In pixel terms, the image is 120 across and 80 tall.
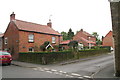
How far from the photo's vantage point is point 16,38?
1998 cm

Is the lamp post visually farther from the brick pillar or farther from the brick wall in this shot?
the brick wall

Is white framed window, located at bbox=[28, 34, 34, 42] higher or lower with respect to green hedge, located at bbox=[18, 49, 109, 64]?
higher

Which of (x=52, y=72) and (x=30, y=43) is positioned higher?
(x=30, y=43)

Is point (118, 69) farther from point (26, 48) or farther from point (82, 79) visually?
point (26, 48)

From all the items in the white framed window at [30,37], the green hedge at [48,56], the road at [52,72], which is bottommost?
the road at [52,72]

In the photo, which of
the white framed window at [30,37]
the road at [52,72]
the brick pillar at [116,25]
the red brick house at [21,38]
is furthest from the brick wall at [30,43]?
the brick pillar at [116,25]

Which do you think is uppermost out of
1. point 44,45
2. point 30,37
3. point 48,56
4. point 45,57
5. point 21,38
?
point 30,37

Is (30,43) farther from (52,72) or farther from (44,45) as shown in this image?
(52,72)

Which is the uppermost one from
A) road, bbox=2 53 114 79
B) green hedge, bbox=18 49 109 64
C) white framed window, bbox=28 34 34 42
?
white framed window, bbox=28 34 34 42

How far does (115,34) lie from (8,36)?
66.8ft

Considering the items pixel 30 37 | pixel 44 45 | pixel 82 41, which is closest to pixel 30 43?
pixel 30 37

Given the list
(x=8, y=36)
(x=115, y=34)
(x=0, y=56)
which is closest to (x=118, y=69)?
(x=115, y=34)

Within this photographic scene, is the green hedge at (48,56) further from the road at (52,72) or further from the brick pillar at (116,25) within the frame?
the brick pillar at (116,25)

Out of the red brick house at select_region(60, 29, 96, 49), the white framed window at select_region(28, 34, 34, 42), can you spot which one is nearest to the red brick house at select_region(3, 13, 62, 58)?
the white framed window at select_region(28, 34, 34, 42)
